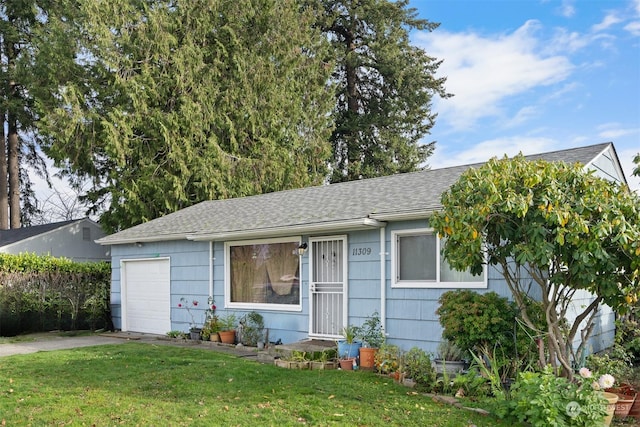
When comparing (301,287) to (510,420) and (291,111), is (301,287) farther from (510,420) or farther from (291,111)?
(291,111)

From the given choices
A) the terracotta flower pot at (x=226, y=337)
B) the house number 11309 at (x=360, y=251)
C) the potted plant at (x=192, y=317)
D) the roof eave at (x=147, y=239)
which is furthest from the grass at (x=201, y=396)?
the roof eave at (x=147, y=239)

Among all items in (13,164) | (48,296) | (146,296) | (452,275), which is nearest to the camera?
(452,275)

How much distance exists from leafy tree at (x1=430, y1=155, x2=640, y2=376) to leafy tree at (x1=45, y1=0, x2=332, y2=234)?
15448 millimetres

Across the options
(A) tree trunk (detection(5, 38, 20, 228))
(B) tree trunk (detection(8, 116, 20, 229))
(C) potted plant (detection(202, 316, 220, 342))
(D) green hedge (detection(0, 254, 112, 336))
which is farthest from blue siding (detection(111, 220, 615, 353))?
(B) tree trunk (detection(8, 116, 20, 229))

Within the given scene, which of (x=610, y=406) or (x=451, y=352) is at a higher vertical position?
(x=451, y=352)

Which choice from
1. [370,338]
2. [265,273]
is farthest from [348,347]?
[265,273]

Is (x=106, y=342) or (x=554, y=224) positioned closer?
(x=554, y=224)

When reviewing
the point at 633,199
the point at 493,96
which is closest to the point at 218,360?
the point at 633,199

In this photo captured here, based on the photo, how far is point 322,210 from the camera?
1110 centimetres

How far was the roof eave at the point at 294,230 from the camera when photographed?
9.45m

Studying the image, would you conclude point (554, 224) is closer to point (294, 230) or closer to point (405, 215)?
point (405, 215)

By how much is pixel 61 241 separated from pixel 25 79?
6.24 metres

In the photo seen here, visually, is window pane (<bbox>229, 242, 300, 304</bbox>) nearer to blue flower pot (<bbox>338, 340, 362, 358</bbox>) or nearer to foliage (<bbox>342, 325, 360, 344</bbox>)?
foliage (<bbox>342, 325, 360, 344</bbox>)

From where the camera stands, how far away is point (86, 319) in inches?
594
